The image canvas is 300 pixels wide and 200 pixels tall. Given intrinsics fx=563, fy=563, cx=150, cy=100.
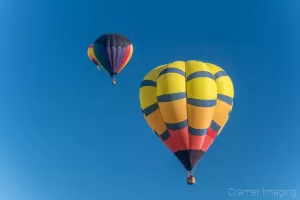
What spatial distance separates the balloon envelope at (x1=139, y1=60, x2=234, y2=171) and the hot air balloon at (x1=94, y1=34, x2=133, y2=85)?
6691 mm

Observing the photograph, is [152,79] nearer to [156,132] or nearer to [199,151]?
[156,132]

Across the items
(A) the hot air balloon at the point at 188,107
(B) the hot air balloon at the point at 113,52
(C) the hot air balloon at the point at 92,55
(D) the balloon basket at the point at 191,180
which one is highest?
(C) the hot air balloon at the point at 92,55

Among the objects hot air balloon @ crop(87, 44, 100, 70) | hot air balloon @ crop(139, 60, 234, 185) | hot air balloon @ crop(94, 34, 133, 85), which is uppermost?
hot air balloon @ crop(87, 44, 100, 70)

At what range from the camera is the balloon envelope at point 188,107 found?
69.2 feet

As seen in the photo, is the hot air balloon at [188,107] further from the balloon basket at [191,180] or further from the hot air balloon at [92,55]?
the hot air balloon at [92,55]

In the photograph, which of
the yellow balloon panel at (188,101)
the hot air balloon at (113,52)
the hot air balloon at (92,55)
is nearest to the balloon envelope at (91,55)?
the hot air balloon at (92,55)

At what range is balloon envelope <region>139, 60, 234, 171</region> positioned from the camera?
2109cm

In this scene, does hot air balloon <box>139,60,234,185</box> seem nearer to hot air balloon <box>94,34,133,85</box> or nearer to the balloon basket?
the balloon basket

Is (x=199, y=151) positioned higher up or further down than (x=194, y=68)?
further down

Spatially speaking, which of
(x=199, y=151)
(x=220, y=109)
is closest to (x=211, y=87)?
(x=220, y=109)

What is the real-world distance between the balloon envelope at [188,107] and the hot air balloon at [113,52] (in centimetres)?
669

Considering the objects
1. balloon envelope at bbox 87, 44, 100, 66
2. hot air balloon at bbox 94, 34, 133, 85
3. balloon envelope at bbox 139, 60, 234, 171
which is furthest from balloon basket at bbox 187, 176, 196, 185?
balloon envelope at bbox 87, 44, 100, 66

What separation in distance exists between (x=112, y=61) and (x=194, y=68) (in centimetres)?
779

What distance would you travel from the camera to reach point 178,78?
70.6ft
